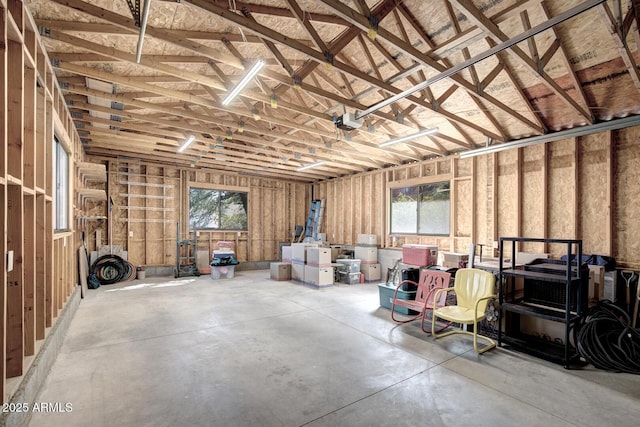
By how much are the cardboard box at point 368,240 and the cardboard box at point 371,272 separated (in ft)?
2.28

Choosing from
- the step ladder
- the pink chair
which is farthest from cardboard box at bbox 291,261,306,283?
the pink chair

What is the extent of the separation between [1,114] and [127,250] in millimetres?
8155

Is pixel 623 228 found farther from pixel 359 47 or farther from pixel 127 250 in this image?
pixel 127 250

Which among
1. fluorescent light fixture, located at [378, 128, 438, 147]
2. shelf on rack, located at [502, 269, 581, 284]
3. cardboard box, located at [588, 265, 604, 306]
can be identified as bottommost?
cardboard box, located at [588, 265, 604, 306]

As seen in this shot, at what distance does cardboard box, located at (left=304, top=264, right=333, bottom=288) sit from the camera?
776 centimetres

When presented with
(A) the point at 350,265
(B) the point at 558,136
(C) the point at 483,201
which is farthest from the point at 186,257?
(B) the point at 558,136

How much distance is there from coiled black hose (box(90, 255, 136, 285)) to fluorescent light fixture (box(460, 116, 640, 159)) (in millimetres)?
9571

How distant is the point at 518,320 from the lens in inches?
168

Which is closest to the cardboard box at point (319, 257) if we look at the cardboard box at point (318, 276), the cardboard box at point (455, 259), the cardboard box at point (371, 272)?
the cardboard box at point (318, 276)

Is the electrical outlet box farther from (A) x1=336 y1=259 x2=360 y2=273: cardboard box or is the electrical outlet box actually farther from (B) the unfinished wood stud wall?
(A) x1=336 y1=259 x2=360 y2=273: cardboard box

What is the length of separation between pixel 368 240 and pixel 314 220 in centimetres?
322

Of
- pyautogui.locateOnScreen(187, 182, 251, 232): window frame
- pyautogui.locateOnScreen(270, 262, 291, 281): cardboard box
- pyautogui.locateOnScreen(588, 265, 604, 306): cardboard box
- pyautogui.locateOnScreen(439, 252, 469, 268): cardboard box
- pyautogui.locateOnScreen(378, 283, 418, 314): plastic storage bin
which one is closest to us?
pyautogui.locateOnScreen(588, 265, 604, 306): cardboard box

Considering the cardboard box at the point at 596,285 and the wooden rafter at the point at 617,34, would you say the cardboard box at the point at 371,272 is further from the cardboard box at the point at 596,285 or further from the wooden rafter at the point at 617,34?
the wooden rafter at the point at 617,34

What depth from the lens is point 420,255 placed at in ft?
18.9
